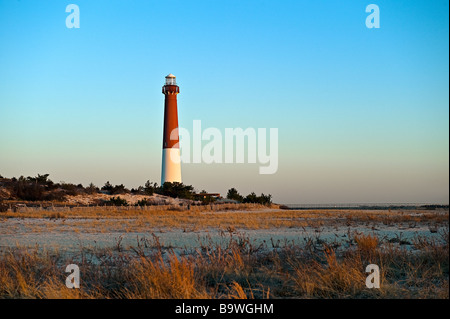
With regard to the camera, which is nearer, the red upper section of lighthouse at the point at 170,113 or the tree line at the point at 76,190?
the tree line at the point at 76,190

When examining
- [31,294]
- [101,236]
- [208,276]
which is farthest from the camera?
[101,236]

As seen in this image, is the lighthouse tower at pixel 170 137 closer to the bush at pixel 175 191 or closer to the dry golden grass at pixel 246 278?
the bush at pixel 175 191

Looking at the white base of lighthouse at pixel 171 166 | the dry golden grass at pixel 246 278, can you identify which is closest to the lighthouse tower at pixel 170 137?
the white base of lighthouse at pixel 171 166

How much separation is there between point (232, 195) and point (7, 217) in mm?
31217

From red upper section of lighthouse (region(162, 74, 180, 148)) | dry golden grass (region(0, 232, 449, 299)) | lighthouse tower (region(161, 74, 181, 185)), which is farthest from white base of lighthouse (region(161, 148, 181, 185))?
dry golden grass (region(0, 232, 449, 299))

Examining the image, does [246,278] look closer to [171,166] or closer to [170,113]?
[171,166]

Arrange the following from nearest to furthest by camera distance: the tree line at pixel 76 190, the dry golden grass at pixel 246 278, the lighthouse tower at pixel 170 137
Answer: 1. the dry golden grass at pixel 246 278
2. the tree line at pixel 76 190
3. the lighthouse tower at pixel 170 137

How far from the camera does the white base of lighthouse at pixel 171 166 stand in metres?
43.3

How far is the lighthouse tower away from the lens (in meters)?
43.2

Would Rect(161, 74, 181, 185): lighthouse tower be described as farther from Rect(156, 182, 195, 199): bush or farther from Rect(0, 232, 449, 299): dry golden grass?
Rect(0, 232, 449, 299): dry golden grass
